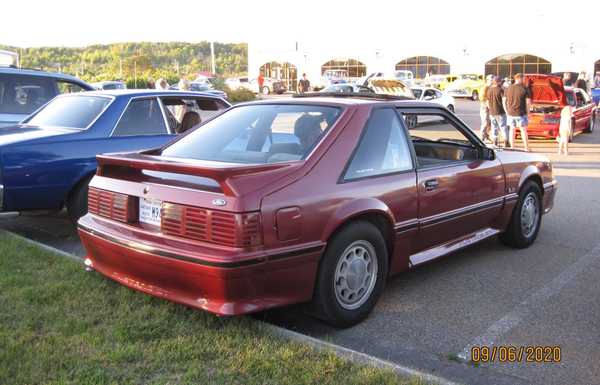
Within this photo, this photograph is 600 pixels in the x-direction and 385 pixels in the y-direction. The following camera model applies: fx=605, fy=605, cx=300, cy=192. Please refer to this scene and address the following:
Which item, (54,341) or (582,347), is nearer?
(54,341)

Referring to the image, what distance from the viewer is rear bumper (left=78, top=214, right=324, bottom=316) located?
3398 millimetres

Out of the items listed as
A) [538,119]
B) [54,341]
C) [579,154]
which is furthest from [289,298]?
[538,119]

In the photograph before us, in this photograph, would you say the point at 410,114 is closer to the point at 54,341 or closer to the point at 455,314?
the point at 455,314

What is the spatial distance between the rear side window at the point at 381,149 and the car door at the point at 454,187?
0.61 ft

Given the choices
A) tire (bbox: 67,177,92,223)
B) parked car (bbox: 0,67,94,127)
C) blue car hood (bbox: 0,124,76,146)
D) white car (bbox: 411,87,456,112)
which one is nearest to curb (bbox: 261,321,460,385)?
tire (bbox: 67,177,92,223)

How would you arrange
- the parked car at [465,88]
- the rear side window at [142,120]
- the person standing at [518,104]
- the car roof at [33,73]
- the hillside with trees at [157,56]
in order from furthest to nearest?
the hillside with trees at [157,56] → the parked car at [465,88] → the person standing at [518,104] → the car roof at [33,73] → the rear side window at [142,120]

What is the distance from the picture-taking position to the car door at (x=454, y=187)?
467cm

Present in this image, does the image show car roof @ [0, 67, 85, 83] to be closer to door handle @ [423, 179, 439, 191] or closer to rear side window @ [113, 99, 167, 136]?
rear side window @ [113, 99, 167, 136]

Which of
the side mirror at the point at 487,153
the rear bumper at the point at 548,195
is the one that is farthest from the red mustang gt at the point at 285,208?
the rear bumper at the point at 548,195

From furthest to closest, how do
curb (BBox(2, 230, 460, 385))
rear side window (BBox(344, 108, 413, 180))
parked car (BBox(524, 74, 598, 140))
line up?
parked car (BBox(524, 74, 598, 140)) → rear side window (BBox(344, 108, 413, 180)) → curb (BBox(2, 230, 460, 385))

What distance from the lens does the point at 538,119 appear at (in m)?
15.1

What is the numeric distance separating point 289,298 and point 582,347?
1873 millimetres

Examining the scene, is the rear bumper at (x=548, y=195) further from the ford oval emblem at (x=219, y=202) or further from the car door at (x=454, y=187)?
the ford oval emblem at (x=219, y=202)
